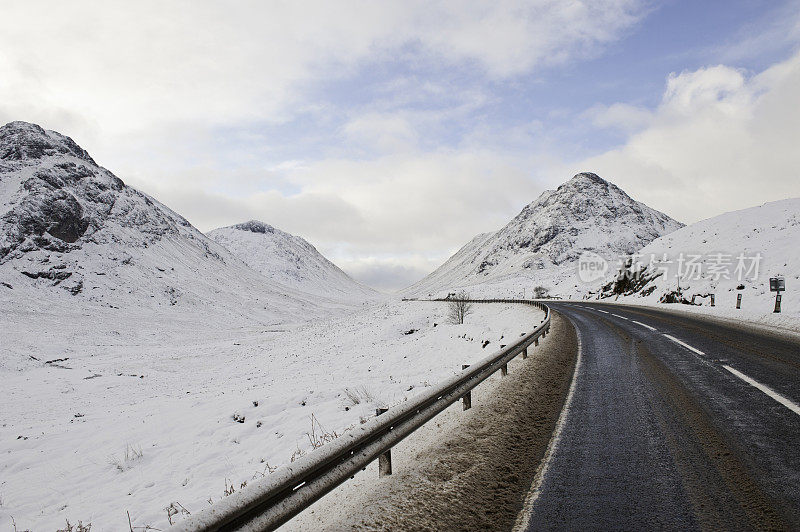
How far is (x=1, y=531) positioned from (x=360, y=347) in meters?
21.7

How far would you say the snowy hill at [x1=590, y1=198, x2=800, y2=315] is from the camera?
2470cm

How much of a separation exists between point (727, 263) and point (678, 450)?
110 feet

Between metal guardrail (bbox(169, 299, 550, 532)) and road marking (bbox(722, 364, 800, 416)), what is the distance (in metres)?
4.75


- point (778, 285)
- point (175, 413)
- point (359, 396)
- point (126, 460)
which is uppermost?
point (778, 285)

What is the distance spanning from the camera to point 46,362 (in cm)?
3594

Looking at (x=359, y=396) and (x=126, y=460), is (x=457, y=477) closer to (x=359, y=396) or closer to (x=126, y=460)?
(x=359, y=396)

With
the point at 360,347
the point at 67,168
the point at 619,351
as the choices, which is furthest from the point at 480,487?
the point at 67,168

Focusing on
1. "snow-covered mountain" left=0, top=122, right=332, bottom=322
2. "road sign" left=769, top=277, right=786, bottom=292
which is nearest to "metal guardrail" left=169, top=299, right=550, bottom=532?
"road sign" left=769, top=277, right=786, bottom=292

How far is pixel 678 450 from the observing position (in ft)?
14.1

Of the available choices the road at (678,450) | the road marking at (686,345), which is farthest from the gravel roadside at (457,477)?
the road marking at (686,345)

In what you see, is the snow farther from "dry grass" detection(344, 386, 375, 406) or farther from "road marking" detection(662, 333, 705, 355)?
"road marking" detection(662, 333, 705, 355)

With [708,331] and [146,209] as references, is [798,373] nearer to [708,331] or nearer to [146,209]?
[708,331]

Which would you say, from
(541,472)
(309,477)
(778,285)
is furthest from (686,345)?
(309,477)

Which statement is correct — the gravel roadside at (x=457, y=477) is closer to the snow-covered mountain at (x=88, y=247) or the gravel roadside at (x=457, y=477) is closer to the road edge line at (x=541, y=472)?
the road edge line at (x=541, y=472)
